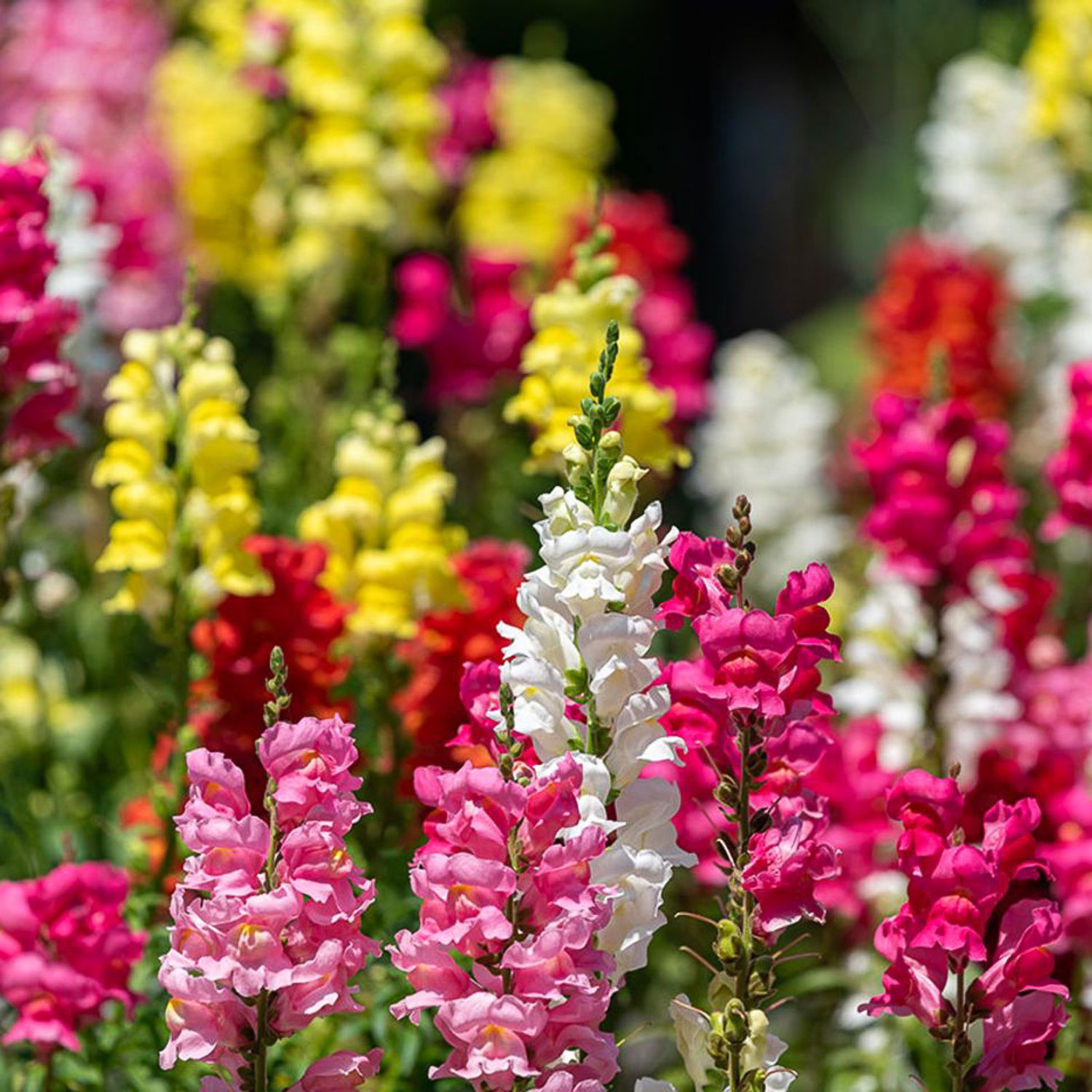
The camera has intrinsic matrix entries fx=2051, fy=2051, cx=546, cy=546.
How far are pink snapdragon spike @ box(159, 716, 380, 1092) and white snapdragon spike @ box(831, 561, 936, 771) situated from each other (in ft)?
4.37

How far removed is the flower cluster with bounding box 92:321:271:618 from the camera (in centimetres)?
269

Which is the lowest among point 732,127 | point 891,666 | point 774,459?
point 732,127

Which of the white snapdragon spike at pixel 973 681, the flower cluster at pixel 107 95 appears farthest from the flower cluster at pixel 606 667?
the flower cluster at pixel 107 95

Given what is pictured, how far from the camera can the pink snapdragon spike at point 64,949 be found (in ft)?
7.88

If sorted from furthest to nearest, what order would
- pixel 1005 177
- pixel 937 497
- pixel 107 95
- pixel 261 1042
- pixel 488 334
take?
pixel 107 95
pixel 1005 177
pixel 488 334
pixel 937 497
pixel 261 1042

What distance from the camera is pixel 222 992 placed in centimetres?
193

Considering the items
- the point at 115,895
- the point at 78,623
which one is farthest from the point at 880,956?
the point at 78,623

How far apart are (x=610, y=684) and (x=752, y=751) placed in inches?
6.8

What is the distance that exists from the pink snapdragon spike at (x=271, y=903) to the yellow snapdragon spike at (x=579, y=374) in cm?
103

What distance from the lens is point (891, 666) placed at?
3139mm

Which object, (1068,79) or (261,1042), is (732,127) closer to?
(1068,79)

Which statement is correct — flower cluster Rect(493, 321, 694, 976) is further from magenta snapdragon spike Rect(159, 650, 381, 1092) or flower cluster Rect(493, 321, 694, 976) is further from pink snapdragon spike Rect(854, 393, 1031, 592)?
pink snapdragon spike Rect(854, 393, 1031, 592)

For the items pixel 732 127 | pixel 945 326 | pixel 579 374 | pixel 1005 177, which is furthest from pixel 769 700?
pixel 732 127

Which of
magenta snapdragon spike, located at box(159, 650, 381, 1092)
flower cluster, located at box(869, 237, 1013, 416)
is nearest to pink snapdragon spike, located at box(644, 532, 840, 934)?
magenta snapdragon spike, located at box(159, 650, 381, 1092)
